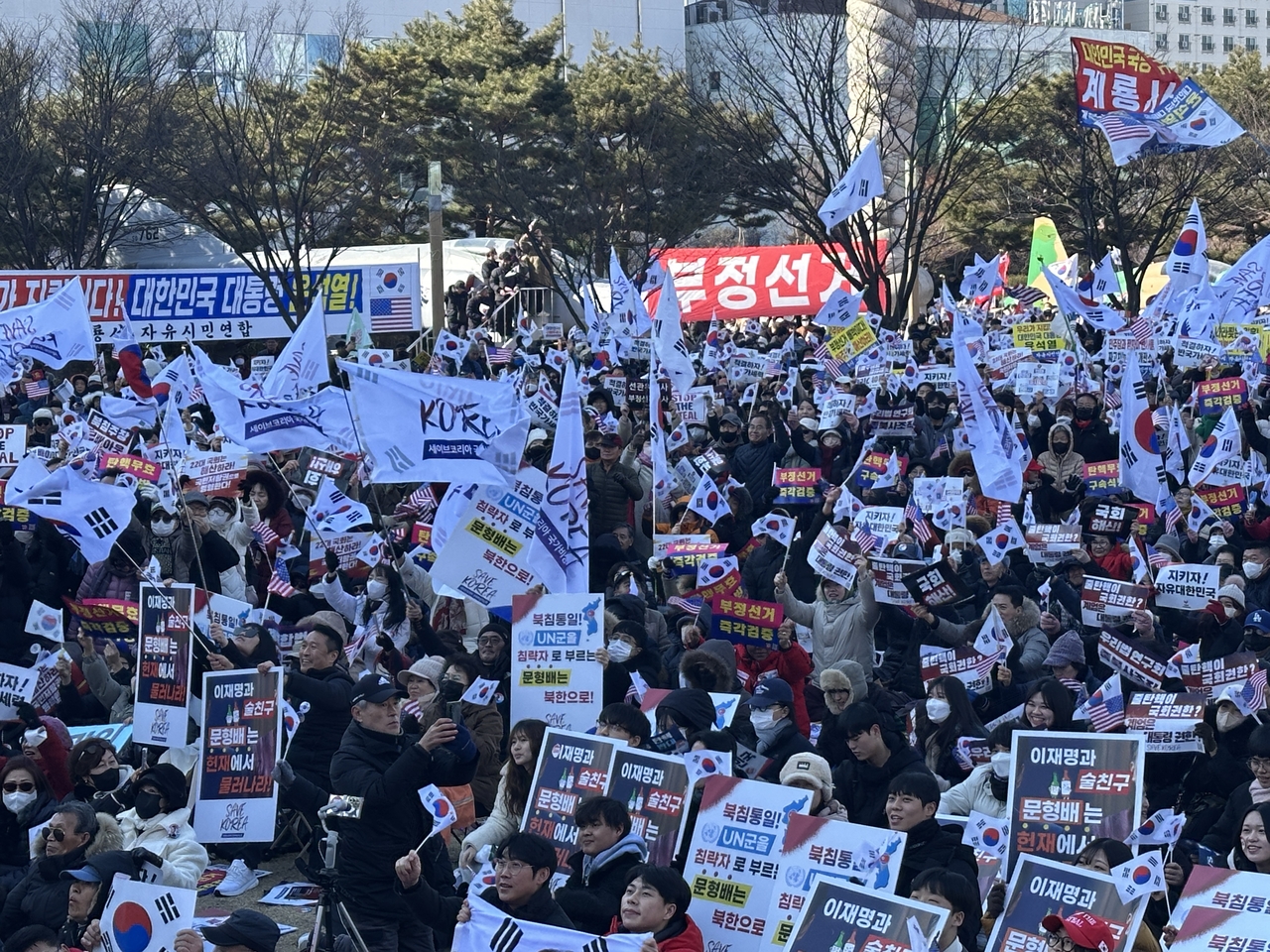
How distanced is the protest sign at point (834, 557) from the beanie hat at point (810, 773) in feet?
10.7

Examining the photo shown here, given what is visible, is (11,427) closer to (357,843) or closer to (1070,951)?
(357,843)

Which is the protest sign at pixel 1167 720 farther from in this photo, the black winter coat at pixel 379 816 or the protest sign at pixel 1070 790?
the black winter coat at pixel 379 816

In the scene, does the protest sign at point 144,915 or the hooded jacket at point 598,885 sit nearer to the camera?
the protest sign at point 144,915

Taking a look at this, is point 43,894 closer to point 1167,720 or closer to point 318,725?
point 318,725

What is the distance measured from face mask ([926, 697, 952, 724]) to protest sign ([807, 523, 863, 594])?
1.91 metres

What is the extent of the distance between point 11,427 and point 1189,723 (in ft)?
31.0

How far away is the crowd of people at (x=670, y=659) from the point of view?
263 inches

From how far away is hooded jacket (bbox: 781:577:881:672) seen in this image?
34.3 ft

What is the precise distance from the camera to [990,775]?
7.79m

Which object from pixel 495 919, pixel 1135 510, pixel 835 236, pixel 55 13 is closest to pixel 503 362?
pixel 1135 510

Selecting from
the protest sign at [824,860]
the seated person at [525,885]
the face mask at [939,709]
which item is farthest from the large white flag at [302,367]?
the seated person at [525,885]

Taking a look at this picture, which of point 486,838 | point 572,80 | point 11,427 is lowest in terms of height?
point 486,838

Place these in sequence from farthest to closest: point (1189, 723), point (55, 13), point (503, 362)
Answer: point (55, 13), point (503, 362), point (1189, 723)

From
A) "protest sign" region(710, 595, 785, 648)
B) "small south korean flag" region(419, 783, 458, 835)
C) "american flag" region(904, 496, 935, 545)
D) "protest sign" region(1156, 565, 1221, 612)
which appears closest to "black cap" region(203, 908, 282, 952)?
"small south korean flag" region(419, 783, 458, 835)
